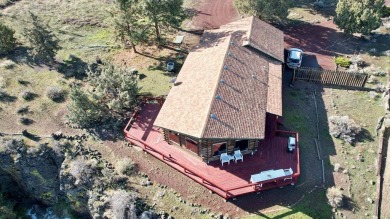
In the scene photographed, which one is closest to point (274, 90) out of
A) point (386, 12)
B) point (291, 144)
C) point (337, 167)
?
point (291, 144)

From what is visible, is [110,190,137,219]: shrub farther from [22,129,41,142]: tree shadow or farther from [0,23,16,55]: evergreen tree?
[0,23,16,55]: evergreen tree

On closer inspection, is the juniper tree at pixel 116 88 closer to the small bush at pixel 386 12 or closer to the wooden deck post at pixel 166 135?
the wooden deck post at pixel 166 135

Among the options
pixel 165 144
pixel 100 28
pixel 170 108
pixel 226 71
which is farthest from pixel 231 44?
pixel 100 28

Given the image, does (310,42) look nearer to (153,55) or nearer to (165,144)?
(153,55)

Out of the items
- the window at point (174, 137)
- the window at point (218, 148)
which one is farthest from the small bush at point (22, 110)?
the window at point (218, 148)

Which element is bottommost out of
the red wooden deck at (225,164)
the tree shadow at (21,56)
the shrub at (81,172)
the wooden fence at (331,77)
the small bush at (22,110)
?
the shrub at (81,172)

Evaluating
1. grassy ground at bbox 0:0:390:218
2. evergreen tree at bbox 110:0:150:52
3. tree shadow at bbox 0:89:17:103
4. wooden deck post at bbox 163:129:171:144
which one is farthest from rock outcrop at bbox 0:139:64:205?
evergreen tree at bbox 110:0:150:52
